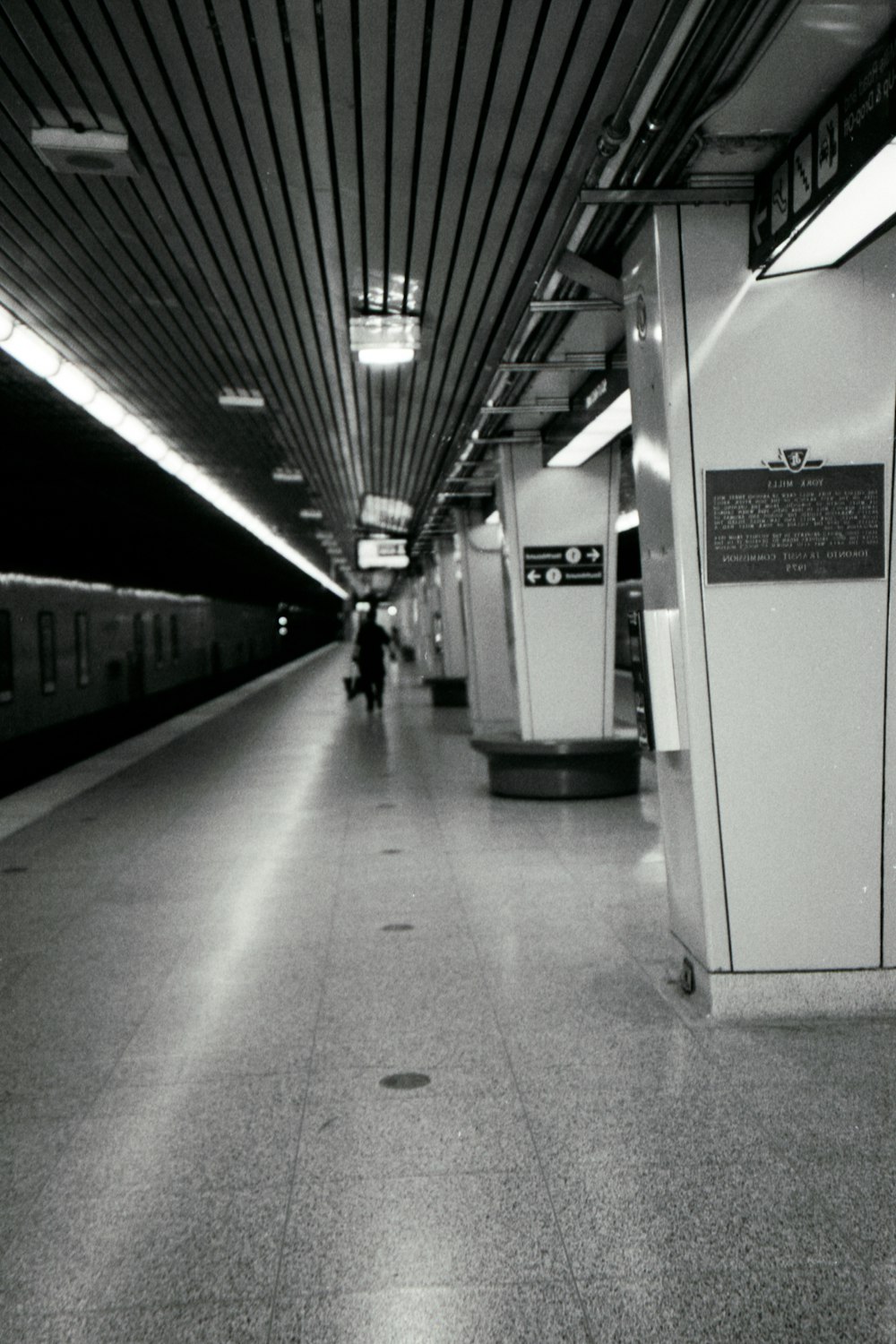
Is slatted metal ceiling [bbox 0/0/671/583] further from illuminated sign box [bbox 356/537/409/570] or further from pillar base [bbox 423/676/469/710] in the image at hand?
pillar base [bbox 423/676/469/710]

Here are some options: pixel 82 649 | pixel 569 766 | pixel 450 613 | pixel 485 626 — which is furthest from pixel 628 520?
pixel 569 766

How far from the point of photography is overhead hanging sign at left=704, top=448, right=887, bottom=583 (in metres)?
A: 4.80

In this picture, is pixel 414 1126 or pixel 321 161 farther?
pixel 321 161

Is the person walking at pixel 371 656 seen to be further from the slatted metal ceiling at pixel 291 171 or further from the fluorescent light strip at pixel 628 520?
the slatted metal ceiling at pixel 291 171

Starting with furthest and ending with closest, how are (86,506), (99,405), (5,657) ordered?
(86,506) < (5,657) < (99,405)

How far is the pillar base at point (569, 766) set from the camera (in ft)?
34.6

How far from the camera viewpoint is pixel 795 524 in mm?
4832

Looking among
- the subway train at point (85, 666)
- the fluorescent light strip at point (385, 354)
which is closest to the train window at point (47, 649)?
the subway train at point (85, 666)

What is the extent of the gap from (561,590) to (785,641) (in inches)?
265

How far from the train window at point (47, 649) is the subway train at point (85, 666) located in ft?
0.04

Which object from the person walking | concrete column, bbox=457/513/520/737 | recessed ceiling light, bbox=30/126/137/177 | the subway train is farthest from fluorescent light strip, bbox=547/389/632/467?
the person walking

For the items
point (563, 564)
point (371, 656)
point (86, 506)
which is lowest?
point (371, 656)

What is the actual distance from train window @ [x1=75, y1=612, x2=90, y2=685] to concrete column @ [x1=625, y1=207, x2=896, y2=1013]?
45.3ft

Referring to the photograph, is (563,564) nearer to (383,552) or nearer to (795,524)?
(795,524)
